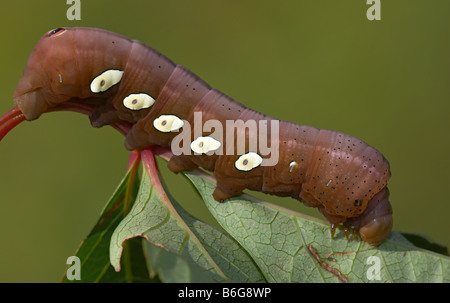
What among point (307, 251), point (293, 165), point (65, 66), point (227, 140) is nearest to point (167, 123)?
point (227, 140)

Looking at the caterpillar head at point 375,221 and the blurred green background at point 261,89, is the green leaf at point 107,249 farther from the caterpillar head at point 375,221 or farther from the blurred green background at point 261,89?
the blurred green background at point 261,89

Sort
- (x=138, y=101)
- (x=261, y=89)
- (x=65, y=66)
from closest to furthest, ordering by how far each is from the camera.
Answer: (x=65, y=66) < (x=138, y=101) < (x=261, y=89)

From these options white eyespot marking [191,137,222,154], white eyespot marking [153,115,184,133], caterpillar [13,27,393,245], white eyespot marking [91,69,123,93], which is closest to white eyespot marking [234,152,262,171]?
caterpillar [13,27,393,245]

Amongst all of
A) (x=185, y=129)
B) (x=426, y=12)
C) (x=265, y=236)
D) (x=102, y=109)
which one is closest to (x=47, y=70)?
(x=102, y=109)

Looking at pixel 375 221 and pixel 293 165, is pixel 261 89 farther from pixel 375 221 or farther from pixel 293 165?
pixel 375 221

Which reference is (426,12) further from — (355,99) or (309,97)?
(309,97)

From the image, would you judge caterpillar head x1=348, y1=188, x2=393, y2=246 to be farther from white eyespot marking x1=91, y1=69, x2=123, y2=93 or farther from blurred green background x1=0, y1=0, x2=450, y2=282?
blurred green background x1=0, y1=0, x2=450, y2=282
